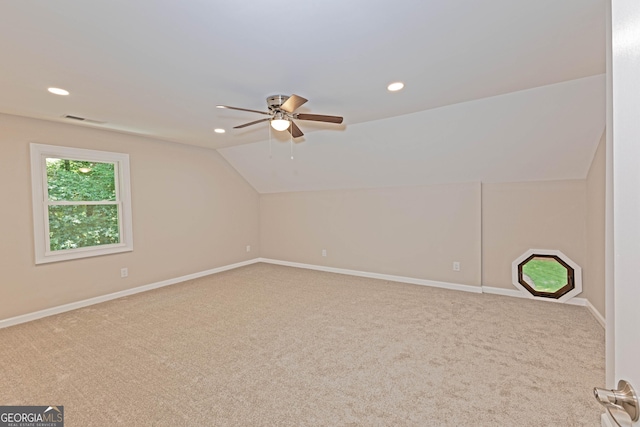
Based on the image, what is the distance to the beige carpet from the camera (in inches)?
70.8

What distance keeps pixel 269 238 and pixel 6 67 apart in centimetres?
467

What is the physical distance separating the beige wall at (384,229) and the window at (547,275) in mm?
531

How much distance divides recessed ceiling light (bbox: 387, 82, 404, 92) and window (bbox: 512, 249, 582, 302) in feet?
9.51

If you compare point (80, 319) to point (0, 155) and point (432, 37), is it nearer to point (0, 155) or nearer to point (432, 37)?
point (0, 155)

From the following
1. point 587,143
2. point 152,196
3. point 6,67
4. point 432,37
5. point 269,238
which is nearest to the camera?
point 432,37

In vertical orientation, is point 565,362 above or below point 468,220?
below

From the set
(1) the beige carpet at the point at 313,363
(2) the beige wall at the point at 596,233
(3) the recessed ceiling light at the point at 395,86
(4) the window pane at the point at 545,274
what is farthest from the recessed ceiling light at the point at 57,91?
(4) the window pane at the point at 545,274

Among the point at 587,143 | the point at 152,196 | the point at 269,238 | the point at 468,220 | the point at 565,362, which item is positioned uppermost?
the point at 587,143

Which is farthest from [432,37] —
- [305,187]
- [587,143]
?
[305,187]

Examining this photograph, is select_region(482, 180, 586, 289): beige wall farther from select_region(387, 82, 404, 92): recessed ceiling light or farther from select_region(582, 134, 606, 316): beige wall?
select_region(387, 82, 404, 92): recessed ceiling light

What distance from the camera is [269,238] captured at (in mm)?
6270

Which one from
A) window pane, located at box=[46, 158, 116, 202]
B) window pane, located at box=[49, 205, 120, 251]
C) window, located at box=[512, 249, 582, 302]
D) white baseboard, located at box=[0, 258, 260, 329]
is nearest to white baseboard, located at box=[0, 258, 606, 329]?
white baseboard, located at box=[0, 258, 260, 329]

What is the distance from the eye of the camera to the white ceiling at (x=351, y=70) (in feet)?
5.21

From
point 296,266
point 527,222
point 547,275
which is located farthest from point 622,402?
point 296,266
